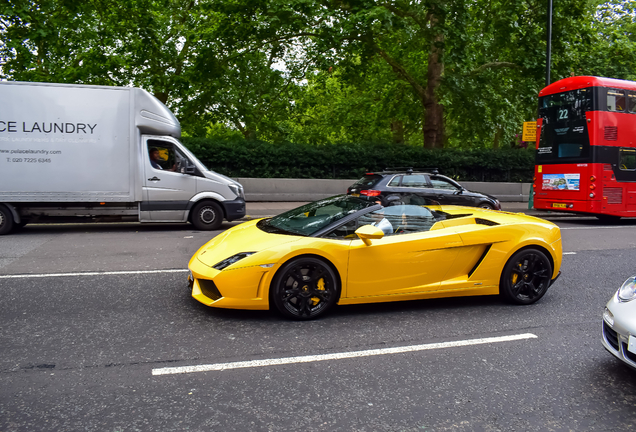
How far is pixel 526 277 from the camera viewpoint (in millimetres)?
5543

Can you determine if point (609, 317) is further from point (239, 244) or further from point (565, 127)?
A: point (565, 127)

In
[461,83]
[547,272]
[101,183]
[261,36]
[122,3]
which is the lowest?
[547,272]

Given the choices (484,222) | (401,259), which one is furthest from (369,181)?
(401,259)

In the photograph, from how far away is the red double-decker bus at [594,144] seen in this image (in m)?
13.8

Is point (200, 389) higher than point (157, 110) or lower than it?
Result: lower

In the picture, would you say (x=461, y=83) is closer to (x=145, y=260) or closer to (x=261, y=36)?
(x=261, y=36)

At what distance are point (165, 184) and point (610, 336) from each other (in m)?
9.03

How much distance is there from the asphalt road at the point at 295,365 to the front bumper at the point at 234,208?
516cm

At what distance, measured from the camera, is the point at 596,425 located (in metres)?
3.07

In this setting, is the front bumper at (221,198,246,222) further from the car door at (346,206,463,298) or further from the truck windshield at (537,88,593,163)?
the truck windshield at (537,88,593,163)

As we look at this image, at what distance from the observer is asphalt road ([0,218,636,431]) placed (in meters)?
3.08

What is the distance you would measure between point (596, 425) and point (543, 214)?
15998mm

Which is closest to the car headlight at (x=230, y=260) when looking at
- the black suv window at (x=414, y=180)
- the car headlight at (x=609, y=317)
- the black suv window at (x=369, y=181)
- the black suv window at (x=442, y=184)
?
the car headlight at (x=609, y=317)

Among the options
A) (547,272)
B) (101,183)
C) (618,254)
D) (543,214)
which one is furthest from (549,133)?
(101,183)
